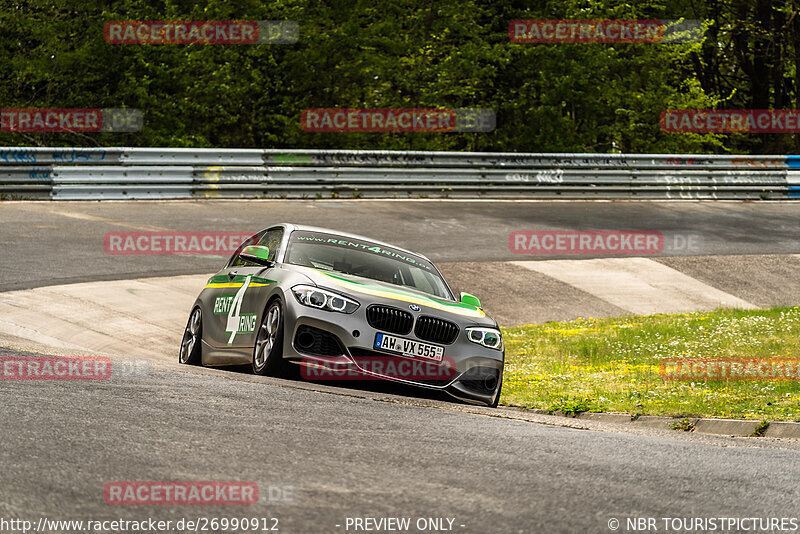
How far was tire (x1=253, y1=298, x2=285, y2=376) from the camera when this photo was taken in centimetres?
839

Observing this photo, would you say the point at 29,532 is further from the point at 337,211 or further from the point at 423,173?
the point at 423,173

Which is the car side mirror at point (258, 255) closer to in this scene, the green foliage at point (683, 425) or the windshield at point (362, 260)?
the windshield at point (362, 260)

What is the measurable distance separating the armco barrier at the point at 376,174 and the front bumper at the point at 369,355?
1399 cm

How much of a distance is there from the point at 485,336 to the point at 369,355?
44.9 inches

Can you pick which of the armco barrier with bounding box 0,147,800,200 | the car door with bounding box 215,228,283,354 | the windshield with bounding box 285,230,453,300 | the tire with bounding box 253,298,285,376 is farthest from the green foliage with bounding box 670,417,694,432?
the armco barrier with bounding box 0,147,800,200

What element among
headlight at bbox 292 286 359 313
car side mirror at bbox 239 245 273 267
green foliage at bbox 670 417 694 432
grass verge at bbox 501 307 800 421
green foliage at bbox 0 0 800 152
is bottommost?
grass verge at bbox 501 307 800 421

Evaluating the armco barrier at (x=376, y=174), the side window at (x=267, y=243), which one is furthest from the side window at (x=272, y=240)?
the armco barrier at (x=376, y=174)

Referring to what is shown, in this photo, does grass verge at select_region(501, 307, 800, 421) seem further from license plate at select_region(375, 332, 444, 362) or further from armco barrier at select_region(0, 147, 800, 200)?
armco barrier at select_region(0, 147, 800, 200)

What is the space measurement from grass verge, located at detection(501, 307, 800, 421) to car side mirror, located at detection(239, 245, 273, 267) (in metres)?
2.56

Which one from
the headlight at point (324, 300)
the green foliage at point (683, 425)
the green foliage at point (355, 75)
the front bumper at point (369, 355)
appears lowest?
the green foliage at point (683, 425)

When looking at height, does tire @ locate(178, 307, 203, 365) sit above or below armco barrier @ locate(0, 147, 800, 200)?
below

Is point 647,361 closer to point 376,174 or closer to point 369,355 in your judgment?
point 369,355

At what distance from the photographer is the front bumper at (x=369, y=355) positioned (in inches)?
323

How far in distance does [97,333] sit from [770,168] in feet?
68.6
